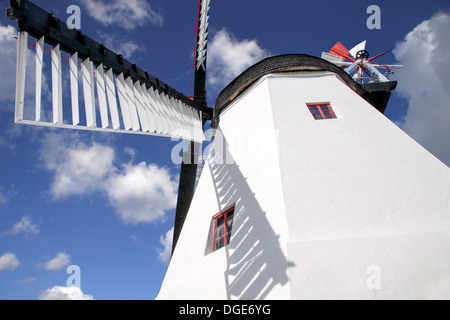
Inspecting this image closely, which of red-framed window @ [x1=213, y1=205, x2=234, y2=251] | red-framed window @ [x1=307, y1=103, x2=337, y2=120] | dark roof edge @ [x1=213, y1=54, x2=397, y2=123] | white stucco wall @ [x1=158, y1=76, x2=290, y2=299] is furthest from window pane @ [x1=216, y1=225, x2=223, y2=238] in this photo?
dark roof edge @ [x1=213, y1=54, x2=397, y2=123]

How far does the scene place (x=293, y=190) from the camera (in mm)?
3639

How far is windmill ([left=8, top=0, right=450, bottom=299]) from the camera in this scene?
9.55 feet

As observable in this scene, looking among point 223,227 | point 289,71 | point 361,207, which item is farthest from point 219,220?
point 289,71

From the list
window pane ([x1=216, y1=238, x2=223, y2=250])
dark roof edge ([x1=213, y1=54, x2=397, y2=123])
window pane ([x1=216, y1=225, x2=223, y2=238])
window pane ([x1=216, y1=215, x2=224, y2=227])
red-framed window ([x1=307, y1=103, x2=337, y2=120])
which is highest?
dark roof edge ([x1=213, y1=54, x2=397, y2=123])

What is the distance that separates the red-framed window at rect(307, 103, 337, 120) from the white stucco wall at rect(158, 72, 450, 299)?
0.15m

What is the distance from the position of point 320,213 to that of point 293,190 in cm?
A: 48

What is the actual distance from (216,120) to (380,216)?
530 centimetres

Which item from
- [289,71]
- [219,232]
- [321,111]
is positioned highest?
[289,71]

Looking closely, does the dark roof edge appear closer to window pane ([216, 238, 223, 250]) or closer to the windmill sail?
the windmill sail

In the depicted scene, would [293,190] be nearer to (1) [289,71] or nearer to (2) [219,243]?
(2) [219,243]

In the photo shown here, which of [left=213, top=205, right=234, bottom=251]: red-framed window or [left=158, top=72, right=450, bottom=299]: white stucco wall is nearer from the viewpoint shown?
[left=158, top=72, right=450, bottom=299]: white stucco wall

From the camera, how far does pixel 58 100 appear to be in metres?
3.45

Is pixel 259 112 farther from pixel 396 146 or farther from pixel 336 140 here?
pixel 396 146

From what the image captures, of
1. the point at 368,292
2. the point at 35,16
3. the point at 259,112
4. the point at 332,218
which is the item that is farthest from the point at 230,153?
the point at 35,16
